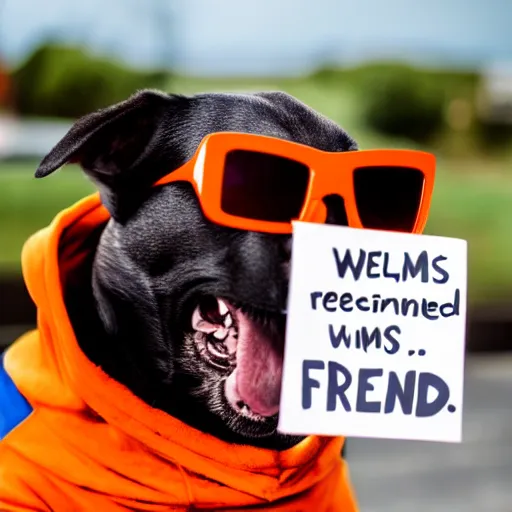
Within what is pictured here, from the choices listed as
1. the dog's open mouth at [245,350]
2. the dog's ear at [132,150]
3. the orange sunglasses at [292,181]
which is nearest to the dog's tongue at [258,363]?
the dog's open mouth at [245,350]

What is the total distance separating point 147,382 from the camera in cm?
91

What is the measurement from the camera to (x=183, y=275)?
902 mm

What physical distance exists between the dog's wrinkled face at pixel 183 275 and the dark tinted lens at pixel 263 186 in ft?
0.12

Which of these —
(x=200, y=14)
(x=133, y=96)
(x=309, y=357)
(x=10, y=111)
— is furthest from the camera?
(x=200, y=14)

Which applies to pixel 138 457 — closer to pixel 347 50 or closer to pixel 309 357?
pixel 309 357

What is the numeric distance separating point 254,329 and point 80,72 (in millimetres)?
1052

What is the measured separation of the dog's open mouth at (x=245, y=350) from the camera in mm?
824

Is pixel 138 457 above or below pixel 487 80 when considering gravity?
below

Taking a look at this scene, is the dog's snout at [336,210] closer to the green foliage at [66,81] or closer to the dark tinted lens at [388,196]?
the dark tinted lens at [388,196]

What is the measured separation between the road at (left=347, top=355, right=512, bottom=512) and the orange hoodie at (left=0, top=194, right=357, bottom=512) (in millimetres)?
1550

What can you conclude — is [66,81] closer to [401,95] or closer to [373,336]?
[373,336]

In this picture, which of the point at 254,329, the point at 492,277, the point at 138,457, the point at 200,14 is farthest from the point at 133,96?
the point at 492,277

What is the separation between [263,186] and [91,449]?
1.16 ft

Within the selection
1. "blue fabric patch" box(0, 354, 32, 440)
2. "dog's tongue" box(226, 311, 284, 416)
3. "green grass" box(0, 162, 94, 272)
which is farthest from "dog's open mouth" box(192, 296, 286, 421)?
"green grass" box(0, 162, 94, 272)
